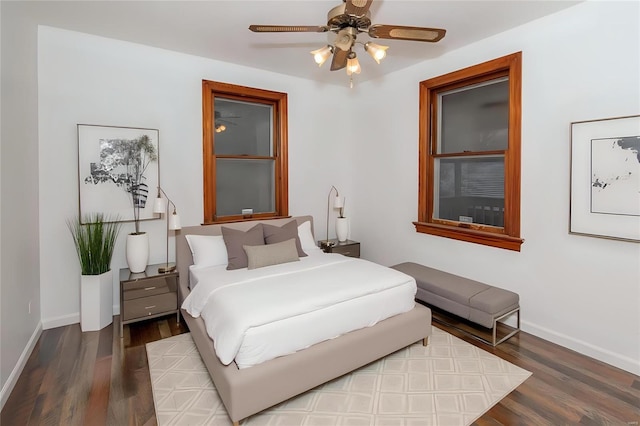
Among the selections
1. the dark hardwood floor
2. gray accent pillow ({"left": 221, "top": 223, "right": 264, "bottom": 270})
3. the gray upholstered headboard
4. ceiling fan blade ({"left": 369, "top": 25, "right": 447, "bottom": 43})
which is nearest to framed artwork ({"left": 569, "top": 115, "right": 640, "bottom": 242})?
the dark hardwood floor

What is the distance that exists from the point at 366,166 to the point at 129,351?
3720 mm

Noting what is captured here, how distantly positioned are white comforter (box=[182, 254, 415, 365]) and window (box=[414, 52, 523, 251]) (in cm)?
132

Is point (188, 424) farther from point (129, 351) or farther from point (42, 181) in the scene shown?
point (42, 181)

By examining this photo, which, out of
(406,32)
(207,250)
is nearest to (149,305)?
(207,250)

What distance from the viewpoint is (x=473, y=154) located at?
3.65 metres

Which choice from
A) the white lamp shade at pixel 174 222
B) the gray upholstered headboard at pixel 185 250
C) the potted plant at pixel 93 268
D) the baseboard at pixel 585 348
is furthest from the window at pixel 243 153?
the baseboard at pixel 585 348

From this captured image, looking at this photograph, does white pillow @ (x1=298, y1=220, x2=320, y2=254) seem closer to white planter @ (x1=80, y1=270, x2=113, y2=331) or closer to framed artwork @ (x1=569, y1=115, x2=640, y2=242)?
white planter @ (x1=80, y1=270, x2=113, y2=331)

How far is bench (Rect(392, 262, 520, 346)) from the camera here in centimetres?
291

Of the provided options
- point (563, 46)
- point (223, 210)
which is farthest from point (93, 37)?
point (563, 46)

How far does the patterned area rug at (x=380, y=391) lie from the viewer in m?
2.08

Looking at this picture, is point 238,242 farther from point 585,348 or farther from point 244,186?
point 585,348

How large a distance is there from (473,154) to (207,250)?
3099 mm

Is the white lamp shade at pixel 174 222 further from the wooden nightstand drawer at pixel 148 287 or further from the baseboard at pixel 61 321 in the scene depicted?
the baseboard at pixel 61 321

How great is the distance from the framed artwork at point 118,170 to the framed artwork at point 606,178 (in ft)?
13.5
